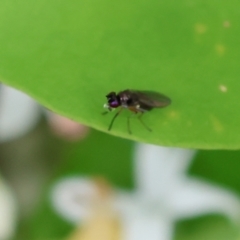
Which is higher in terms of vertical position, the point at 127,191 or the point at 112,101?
the point at 127,191

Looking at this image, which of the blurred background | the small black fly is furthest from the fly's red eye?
the blurred background

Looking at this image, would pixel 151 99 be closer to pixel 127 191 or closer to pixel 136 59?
pixel 136 59

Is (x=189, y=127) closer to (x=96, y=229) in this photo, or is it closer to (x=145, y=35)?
(x=145, y=35)

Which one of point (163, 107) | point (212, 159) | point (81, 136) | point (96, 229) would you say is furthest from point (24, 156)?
point (163, 107)

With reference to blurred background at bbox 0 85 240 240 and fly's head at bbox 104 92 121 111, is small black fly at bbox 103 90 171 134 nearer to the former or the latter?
fly's head at bbox 104 92 121 111

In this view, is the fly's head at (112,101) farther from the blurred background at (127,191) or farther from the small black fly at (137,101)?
the blurred background at (127,191)

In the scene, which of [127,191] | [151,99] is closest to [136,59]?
[151,99]

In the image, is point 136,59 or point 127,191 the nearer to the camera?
point 136,59
